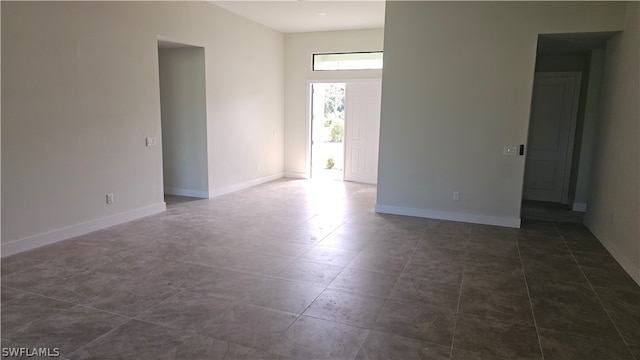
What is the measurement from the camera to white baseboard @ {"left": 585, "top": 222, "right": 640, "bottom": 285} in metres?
3.64

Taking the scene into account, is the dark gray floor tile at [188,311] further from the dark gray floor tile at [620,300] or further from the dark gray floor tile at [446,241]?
the dark gray floor tile at [620,300]

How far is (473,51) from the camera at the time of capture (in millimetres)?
5289

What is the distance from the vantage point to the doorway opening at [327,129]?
905 centimetres

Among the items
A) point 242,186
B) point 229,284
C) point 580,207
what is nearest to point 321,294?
point 229,284

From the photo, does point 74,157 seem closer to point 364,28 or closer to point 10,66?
point 10,66

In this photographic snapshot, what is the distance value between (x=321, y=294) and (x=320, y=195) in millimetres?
4150

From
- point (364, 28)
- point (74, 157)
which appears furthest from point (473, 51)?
point (74, 157)

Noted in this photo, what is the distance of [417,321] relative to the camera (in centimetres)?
284

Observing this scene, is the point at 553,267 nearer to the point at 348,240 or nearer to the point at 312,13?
the point at 348,240

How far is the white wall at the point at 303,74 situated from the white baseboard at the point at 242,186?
1.85 feet

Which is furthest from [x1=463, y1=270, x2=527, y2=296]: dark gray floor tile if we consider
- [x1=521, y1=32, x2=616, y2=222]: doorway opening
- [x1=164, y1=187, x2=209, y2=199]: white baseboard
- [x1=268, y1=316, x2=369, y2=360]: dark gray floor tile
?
[x1=164, y1=187, x2=209, y2=199]: white baseboard

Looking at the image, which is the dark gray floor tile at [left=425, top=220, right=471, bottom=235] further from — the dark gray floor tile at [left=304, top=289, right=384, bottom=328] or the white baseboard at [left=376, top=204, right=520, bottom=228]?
the dark gray floor tile at [left=304, top=289, right=384, bottom=328]

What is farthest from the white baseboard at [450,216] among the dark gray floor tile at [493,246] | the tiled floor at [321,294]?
the dark gray floor tile at [493,246]

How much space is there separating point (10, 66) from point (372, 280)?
3.87 meters
